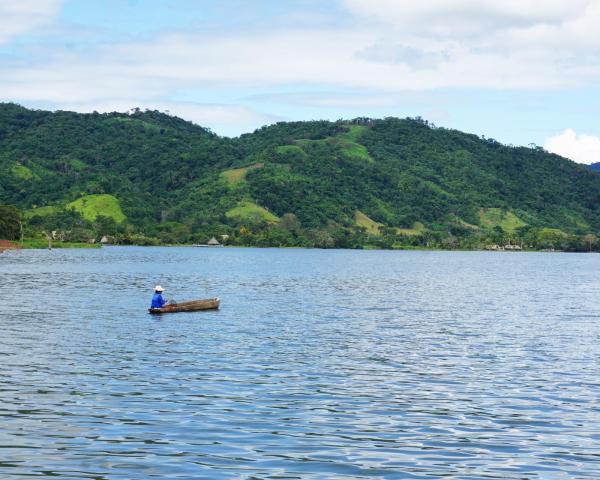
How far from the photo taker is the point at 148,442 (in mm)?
27984

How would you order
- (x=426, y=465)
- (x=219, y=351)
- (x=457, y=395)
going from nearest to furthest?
(x=426, y=465) → (x=457, y=395) → (x=219, y=351)

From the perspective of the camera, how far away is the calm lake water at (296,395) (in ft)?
85.6

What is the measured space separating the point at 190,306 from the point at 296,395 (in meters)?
43.5

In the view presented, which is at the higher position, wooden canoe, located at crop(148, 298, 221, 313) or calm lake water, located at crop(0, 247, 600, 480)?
wooden canoe, located at crop(148, 298, 221, 313)

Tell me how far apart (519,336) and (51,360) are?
3540cm

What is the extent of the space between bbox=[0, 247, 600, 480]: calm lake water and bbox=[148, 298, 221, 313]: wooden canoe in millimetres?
1507

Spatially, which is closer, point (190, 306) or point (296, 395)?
point (296, 395)

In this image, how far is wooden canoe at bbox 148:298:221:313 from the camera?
76.1 meters

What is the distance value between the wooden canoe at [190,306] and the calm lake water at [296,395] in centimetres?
151

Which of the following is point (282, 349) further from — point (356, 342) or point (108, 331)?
point (108, 331)

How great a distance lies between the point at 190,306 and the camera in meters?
79.2

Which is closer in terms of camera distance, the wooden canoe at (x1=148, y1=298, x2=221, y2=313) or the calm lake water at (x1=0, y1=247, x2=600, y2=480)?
the calm lake water at (x1=0, y1=247, x2=600, y2=480)

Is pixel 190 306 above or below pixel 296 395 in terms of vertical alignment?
above

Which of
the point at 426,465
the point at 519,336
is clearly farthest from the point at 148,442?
the point at 519,336
